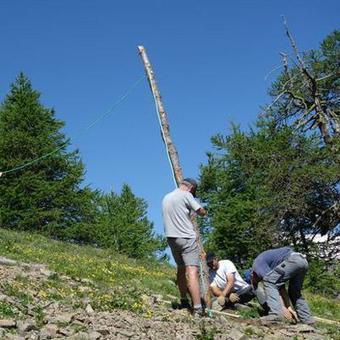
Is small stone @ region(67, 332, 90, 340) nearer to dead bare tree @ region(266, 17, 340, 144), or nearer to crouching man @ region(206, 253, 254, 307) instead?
crouching man @ region(206, 253, 254, 307)

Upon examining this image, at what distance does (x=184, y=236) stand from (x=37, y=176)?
31.9 metres

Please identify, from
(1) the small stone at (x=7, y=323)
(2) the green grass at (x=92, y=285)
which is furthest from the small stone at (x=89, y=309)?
(1) the small stone at (x=7, y=323)

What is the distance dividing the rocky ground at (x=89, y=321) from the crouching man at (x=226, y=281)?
1462 millimetres

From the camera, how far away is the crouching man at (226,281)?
10703mm

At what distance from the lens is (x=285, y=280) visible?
9.34 m

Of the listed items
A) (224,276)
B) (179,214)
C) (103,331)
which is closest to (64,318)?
(103,331)

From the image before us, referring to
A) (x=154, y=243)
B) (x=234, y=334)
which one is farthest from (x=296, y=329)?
(x=154, y=243)

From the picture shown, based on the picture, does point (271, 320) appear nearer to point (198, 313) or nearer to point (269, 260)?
point (269, 260)

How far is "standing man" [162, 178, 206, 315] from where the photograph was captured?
8531 millimetres

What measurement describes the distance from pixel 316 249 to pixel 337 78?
851cm

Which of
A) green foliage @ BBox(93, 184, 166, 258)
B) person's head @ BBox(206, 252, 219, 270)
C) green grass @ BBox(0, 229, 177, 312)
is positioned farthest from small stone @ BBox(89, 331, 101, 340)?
green foliage @ BBox(93, 184, 166, 258)

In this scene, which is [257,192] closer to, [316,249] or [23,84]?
[316,249]

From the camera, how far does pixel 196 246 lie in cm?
873

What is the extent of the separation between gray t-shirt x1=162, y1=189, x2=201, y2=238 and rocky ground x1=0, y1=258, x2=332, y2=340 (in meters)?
1.24
